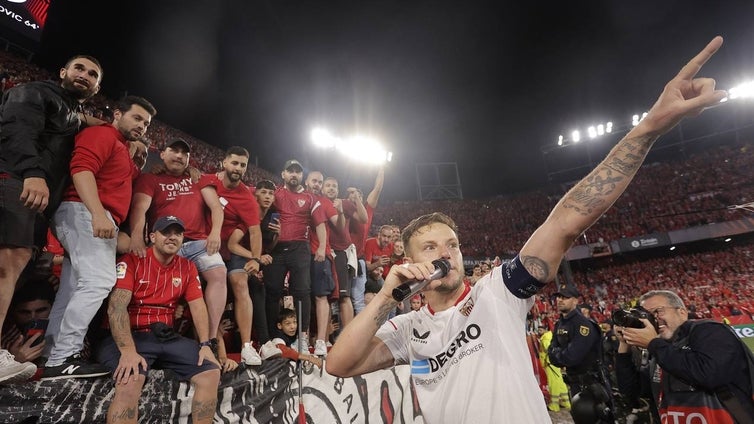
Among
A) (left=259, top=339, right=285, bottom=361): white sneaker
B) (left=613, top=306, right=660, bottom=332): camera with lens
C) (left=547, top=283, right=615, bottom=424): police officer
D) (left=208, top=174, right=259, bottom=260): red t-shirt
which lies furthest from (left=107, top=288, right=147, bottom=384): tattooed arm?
(left=547, top=283, right=615, bottom=424): police officer

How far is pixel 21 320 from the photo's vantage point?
120 inches

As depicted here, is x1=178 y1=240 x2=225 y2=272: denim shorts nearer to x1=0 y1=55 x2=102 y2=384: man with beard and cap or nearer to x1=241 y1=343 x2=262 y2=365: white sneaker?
x1=241 y1=343 x2=262 y2=365: white sneaker

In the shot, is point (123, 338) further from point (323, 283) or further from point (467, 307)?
point (323, 283)

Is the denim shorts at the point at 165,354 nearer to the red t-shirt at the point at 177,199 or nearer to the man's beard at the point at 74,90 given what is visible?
the red t-shirt at the point at 177,199

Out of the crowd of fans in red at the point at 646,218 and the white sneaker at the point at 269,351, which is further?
the crowd of fans in red at the point at 646,218

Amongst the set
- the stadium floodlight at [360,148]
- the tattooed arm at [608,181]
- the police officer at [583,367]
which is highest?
the stadium floodlight at [360,148]

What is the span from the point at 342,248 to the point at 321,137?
17.4 m

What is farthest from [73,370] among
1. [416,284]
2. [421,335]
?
Answer: [416,284]

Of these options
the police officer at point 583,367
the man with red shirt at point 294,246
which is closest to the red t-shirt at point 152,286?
the man with red shirt at point 294,246

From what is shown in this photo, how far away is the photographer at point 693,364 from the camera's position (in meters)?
2.79

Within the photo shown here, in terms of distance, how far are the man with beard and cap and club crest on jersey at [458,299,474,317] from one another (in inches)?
113

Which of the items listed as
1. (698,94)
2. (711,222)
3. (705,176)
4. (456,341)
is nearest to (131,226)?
(456,341)

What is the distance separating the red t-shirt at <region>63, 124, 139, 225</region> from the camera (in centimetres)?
306

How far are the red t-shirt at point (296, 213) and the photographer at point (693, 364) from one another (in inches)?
158
